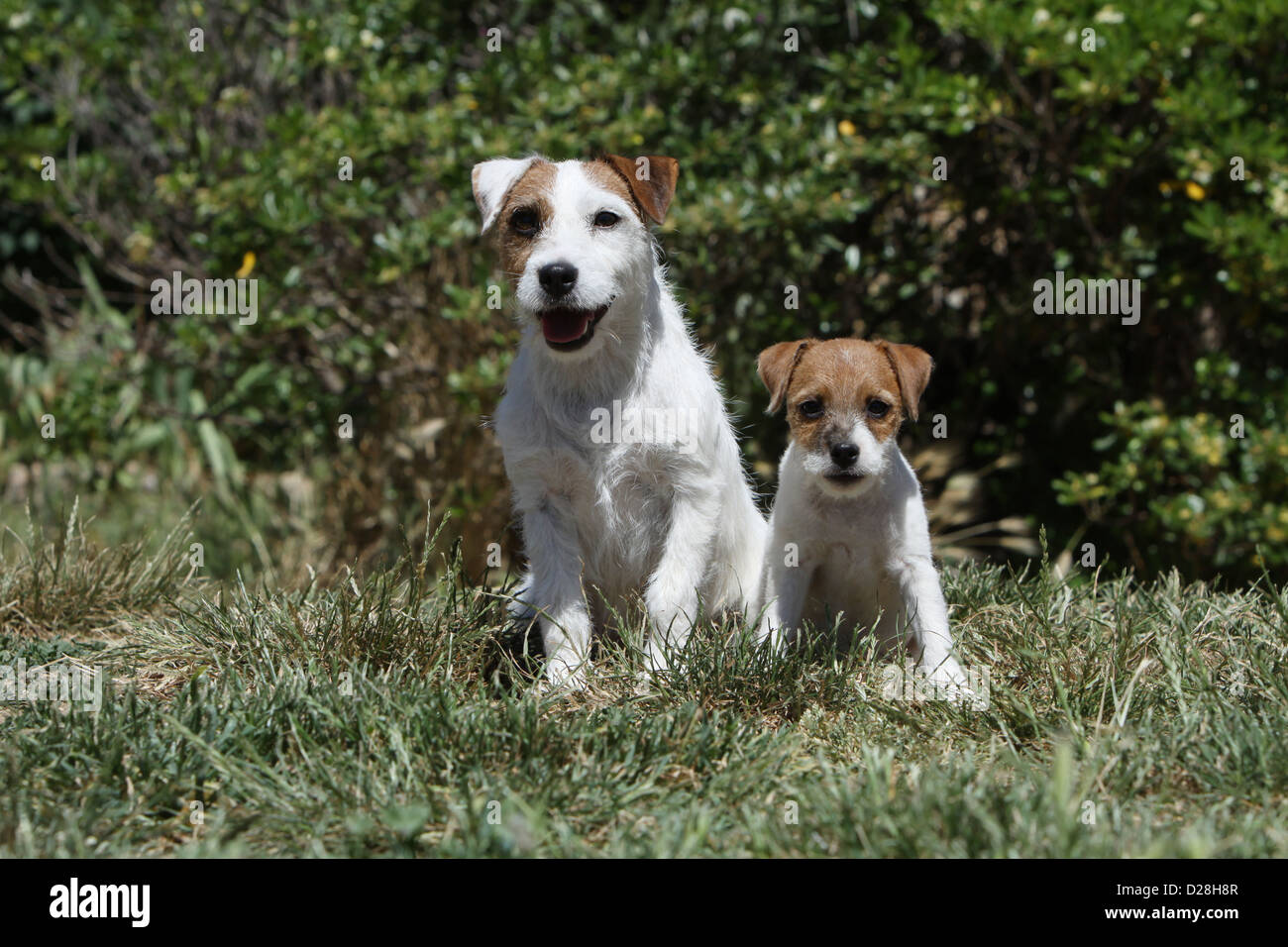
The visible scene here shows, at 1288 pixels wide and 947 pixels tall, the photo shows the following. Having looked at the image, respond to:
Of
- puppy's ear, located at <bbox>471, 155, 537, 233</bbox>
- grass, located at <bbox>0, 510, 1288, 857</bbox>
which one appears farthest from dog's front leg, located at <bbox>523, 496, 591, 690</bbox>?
puppy's ear, located at <bbox>471, 155, 537, 233</bbox>

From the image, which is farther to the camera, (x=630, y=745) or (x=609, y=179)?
(x=609, y=179)

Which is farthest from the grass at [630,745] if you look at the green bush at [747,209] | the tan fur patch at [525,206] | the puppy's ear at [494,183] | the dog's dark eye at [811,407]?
the green bush at [747,209]

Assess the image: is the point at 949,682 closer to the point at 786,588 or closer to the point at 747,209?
the point at 786,588

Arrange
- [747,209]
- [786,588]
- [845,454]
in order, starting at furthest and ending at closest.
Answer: [747,209]
[786,588]
[845,454]

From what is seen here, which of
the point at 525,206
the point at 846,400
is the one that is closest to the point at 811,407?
the point at 846,400

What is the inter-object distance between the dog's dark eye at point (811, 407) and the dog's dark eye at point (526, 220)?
109 centimetres

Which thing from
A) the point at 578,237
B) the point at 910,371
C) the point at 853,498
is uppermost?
the point at 578,237

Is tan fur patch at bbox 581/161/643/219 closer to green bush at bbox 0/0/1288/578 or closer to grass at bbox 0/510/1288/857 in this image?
grass at bbox 0/510/1288/857

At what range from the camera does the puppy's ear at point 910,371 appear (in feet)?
13.2

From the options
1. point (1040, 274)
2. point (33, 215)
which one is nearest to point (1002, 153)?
point (1040, 274)

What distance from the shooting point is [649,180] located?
4.03 meters

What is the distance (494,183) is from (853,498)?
1.68 m

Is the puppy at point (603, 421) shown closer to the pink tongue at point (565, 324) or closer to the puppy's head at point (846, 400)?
the pink tongue at point (565, 324)

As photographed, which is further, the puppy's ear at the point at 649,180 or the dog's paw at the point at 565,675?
the puppy's ear at the point at 649,180
